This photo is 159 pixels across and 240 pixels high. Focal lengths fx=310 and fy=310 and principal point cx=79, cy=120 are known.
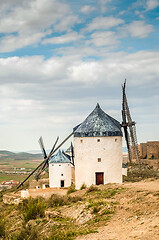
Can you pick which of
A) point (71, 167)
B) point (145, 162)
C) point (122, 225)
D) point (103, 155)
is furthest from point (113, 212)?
point (145, 162)

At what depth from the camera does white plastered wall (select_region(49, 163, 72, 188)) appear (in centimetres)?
2506

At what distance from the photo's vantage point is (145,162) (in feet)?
120

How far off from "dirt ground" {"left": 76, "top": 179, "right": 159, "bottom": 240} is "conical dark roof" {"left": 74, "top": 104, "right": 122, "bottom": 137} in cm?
719

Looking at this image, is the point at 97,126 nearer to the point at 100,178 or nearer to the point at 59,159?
the point at 100,178

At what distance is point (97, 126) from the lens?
18.8 m

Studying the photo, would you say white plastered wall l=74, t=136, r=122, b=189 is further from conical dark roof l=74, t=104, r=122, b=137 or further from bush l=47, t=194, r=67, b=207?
bush l=47, t=194, r=67, b=207

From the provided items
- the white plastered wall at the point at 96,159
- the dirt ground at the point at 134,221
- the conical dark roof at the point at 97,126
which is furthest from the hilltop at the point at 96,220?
the conical dark roof at the point at 97,126

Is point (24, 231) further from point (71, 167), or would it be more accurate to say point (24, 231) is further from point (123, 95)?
point (71, 167)

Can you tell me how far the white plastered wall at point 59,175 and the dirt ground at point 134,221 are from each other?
1393 cm

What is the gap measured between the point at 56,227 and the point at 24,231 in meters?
1.58

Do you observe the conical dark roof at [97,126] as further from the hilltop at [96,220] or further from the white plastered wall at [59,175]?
the white plastered wall at [59,175]

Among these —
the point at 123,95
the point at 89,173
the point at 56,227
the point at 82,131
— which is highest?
the point at 123,95

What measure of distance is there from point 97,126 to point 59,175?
8078mm

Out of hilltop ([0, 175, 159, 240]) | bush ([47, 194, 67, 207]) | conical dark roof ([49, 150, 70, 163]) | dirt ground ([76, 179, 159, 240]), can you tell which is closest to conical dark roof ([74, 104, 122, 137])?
bush ([47, 194, 67, 207])
